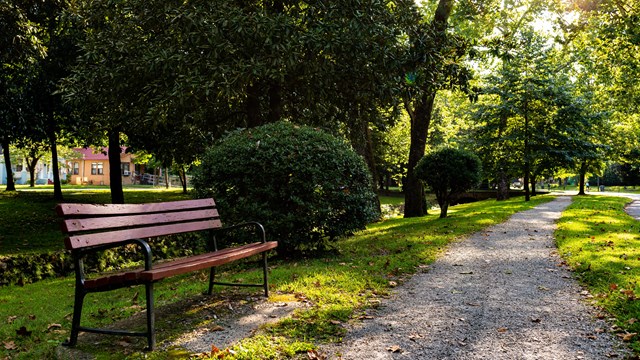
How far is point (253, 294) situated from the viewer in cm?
603

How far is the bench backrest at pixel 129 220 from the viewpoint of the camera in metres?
4.25

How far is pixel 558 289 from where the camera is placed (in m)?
6.25

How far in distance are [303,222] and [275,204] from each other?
0.56 m

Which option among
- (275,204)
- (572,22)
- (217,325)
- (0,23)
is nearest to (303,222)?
(275,204)

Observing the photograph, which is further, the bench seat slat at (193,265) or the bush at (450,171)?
the bush at (450,171)

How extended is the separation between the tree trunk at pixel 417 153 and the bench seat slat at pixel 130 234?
1258 cm

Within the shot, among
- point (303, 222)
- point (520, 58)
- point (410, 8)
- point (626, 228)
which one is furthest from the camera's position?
point (520, 58)

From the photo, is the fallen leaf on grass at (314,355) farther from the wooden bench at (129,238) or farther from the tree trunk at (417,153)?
the tree trunk at (417,153)

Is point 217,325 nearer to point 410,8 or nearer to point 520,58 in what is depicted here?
point 410,8

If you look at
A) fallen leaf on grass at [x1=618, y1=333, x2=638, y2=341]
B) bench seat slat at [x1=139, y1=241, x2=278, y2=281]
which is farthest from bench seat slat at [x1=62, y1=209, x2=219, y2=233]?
fallen leaf on grass at [x1=618, y1=333, x2=638, y2=341]

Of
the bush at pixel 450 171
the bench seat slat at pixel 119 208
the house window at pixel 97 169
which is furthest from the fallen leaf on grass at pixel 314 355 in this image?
the house window at pixel 97 169

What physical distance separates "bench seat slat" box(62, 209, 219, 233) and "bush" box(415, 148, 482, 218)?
10193mm

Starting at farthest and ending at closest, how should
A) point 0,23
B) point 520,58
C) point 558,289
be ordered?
point 520,58
point 0,23
point 558,289

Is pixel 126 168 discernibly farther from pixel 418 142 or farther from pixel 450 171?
pixel 450 171
